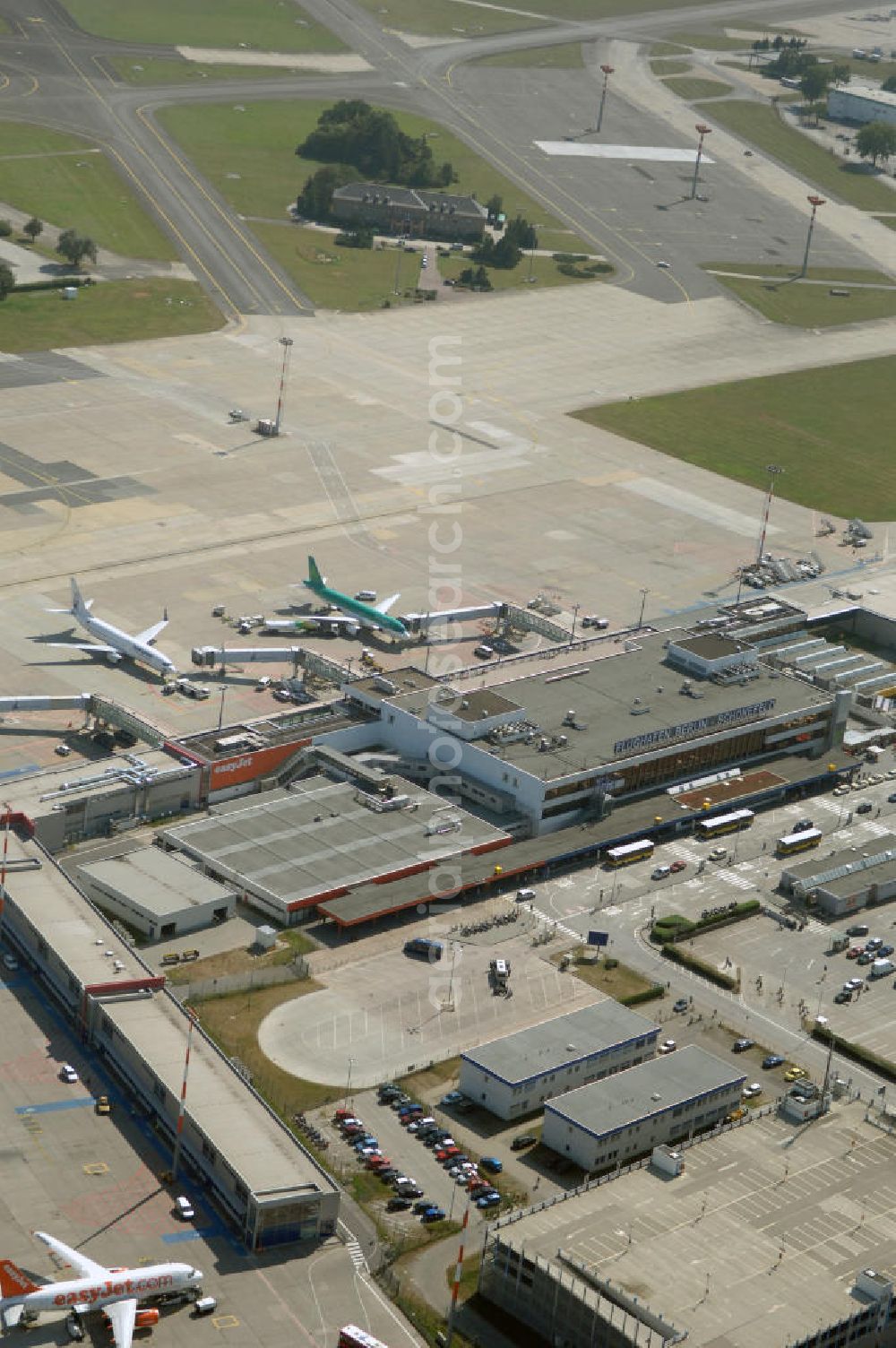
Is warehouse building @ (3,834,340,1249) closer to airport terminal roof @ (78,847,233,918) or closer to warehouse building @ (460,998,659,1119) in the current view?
airport terminal roof @ (78,847,233,918)

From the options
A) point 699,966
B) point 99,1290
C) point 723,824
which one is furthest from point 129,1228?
point 723,824

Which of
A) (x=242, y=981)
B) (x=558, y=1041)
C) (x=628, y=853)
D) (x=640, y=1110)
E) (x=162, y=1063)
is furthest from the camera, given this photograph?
(x=628, y=853)

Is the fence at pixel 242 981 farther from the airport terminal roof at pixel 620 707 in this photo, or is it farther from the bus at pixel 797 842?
the bus at pixel 797 842

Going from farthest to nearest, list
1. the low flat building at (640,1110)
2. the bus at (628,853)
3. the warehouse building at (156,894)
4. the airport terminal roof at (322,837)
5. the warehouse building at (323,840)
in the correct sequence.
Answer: the bus at (628,853)
the airport terminal roof at (322,837)
the warehouse building at (323,840)
the warehouse building at (156,894)
the low flat building at (640,1110)

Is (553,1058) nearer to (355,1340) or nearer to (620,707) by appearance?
(355,1340)

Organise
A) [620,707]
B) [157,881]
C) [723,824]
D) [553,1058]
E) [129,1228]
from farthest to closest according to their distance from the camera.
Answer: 1. [620,707]
2. [723,824]
3. [157,881]
4. [553,1058]
5. [129,1228]

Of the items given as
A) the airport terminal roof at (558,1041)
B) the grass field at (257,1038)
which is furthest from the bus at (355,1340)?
the airport terminal roof at (558,1041)
